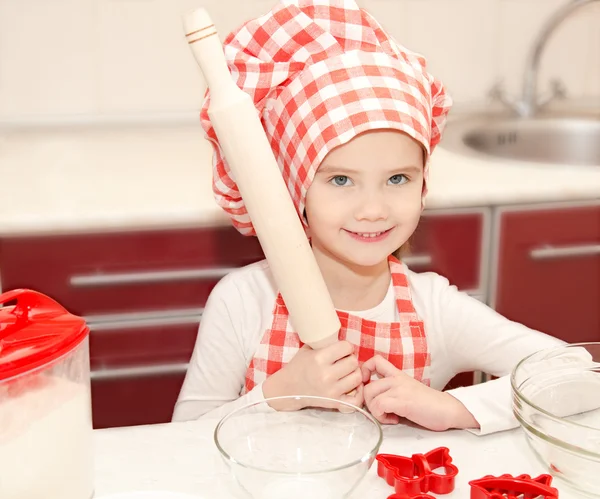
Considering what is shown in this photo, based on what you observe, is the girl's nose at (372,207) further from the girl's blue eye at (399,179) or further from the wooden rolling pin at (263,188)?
the wooden rolling pin at (263,188)

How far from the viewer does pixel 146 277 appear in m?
1.51

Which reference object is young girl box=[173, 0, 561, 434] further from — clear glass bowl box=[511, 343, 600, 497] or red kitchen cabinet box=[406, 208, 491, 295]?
red kitchen cabinet box=[406, 208, 491, 295]

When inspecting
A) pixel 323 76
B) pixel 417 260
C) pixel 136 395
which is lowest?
pixel 136 395

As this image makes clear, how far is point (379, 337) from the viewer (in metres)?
1.16

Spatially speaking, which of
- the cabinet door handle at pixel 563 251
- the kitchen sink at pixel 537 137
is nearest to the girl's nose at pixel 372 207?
the cabinet door handle at pixel 563 251

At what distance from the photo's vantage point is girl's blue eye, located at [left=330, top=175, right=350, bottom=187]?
1.02 metres

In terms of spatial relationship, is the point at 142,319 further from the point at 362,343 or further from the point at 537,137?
the point at 537,137

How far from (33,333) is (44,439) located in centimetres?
8

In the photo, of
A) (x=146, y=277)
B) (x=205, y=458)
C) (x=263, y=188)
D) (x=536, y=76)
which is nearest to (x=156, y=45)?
(x=146, y=277)

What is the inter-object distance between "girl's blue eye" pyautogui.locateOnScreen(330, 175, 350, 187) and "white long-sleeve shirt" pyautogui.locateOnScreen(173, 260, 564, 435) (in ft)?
0.79

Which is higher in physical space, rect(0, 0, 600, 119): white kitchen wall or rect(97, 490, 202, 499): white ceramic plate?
rect(0, 0, 600, 119): white kitchen wall

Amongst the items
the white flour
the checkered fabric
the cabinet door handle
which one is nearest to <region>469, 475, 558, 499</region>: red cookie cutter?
the white flour

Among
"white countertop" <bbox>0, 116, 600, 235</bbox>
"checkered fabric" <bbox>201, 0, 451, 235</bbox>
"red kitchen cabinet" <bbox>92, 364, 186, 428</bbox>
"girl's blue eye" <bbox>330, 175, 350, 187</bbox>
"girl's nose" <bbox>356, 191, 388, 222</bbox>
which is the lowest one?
"red kitchen cabinet" <bbox>92, 364, 186, 428</bbox>

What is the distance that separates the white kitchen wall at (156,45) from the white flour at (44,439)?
1.44 m
